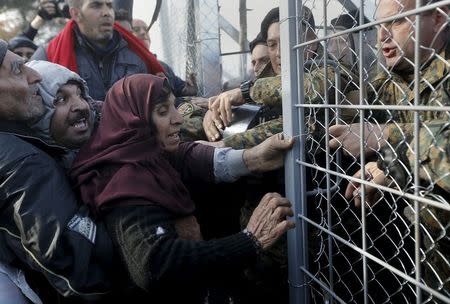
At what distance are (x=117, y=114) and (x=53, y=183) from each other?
1.17ft

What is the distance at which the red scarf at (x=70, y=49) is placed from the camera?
10.5 feet

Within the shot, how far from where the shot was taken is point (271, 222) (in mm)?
1628

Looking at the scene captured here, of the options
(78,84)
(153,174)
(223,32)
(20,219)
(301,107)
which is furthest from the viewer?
(223,32)

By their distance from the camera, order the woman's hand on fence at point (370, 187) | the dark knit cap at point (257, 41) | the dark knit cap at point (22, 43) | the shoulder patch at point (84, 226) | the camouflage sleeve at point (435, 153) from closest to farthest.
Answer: the camouflage sleeve at point (435, 153) < the woman's hand on fence at point (370, 187) < the shoulder patch at point (84, 226) < the dark knit cap at point (257, 41) < the dark knit cap at point (22, 43)

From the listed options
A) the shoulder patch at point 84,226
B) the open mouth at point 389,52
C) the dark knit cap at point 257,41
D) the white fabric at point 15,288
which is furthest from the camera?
the dark knit cap at point 257,41

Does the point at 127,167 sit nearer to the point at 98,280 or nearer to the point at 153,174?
the point at 153,174

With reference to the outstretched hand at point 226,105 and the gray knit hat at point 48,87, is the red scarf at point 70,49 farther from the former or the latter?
the outstretched hand at point 226,105

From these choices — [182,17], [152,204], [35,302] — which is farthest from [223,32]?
[35,302]

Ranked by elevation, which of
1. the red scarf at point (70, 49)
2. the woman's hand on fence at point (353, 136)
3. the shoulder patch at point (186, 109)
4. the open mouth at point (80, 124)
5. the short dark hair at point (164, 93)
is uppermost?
the red scarf at point (70, 49)

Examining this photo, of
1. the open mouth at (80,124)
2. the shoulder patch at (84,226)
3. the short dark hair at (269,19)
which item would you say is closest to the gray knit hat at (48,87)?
the open mouth at (80,124)

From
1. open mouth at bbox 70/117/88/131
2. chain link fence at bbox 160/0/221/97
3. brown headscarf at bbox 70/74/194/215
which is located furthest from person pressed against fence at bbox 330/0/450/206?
chain link fence at bbox 160/0/221/97

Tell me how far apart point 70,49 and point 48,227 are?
83.7 inches

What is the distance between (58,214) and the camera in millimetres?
1502

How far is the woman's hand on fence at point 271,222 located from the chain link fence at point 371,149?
6cm
